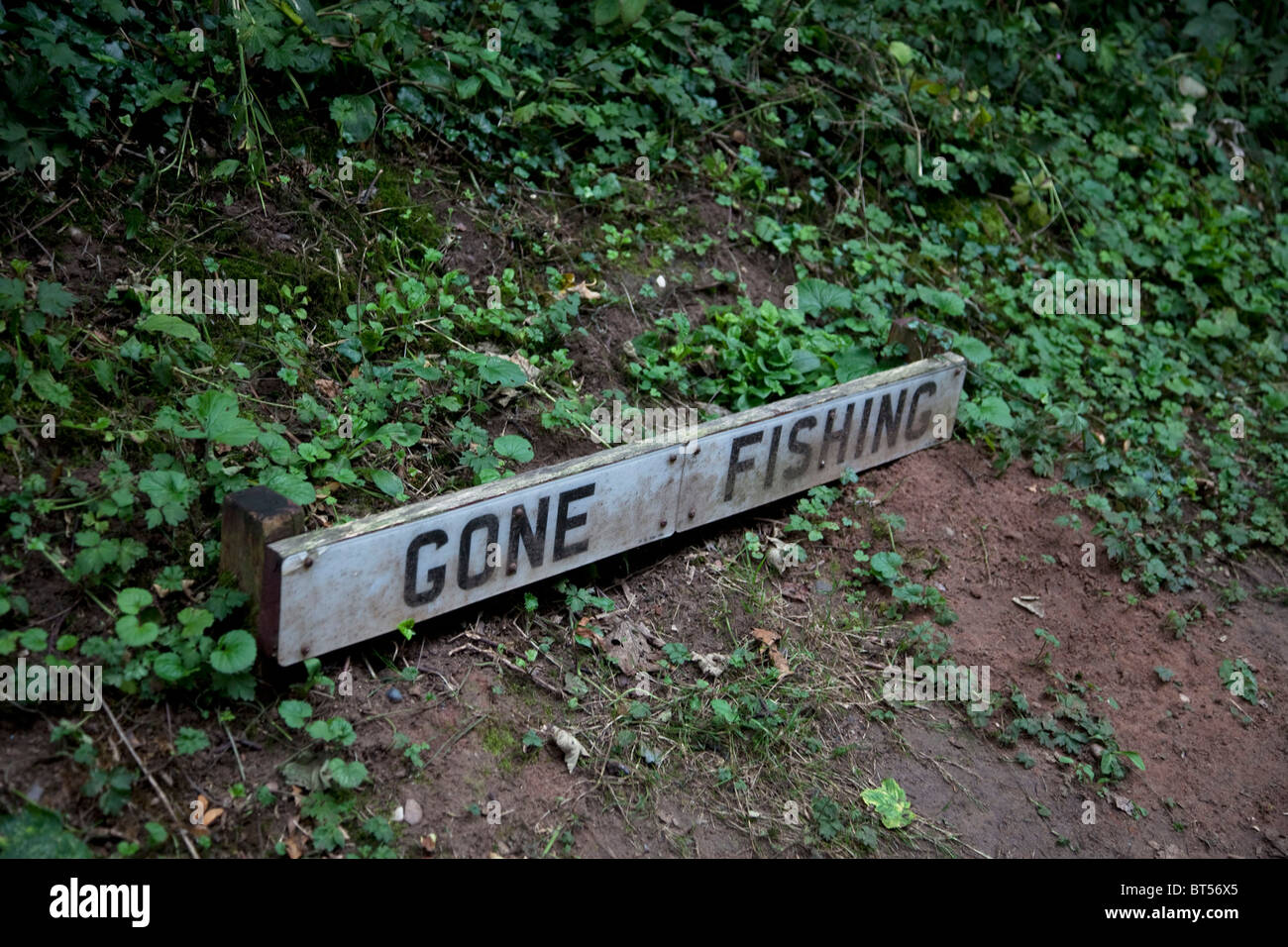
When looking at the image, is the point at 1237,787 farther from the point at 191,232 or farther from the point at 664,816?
the point at 191,232

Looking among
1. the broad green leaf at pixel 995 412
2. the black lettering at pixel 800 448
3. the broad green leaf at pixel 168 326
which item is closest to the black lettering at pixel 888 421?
the black lettering at pixel 800 448

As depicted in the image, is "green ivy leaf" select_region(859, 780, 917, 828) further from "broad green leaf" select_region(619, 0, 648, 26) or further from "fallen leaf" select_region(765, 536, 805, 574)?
"broad green leaf" select_region(619, 0, 648, 26)

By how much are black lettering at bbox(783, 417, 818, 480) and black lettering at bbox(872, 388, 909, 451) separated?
→ 39 centimetres

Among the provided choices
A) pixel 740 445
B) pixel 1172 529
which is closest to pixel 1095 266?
pixel 1172 529

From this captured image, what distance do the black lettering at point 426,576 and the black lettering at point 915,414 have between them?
7.22 ft

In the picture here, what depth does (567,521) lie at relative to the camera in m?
3.29

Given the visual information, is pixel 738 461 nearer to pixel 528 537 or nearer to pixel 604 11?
pixel 528 537

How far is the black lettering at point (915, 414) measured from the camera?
4.37 metres

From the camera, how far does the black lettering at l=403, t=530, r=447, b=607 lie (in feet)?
9.66

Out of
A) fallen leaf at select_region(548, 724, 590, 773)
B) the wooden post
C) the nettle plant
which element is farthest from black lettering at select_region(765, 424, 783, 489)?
the nettle plant

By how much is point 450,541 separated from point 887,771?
1.51m

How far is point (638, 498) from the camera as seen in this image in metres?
3.47

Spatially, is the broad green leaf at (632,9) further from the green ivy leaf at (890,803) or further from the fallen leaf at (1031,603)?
the green ivy leaf at (890,803)

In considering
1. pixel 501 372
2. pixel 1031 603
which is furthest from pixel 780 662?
pixel 501 372
